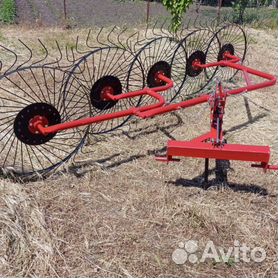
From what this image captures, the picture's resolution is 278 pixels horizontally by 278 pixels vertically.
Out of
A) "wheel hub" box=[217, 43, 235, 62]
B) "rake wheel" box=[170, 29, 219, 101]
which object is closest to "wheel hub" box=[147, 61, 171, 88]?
"rake wheel" box=[170, 29, 219, 101]

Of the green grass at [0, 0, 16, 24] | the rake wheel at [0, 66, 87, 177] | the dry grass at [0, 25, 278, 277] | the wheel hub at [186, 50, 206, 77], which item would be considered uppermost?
the green grass at [0, 0, 16, 24]

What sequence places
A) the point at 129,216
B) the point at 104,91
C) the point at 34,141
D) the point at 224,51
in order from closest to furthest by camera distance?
→ the point at 129,216, the point at 34,141, the point at 104,91, the point at 224,51

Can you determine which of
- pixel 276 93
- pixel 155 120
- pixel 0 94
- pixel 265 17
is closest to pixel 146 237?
pixel 155 120

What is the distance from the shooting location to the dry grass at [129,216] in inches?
117

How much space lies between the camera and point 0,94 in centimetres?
562

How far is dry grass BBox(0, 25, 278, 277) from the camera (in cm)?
297

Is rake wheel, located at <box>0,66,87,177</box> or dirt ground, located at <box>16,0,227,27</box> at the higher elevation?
dirt ground, located at <box>16,0,227,27</box>

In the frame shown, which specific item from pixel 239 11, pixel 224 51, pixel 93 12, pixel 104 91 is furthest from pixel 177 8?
pixel 93 12

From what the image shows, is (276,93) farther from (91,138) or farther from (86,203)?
(86,203)

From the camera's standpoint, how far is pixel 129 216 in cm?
348

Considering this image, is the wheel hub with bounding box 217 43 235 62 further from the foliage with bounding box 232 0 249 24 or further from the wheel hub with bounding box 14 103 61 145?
the foliage with bounding box 232 0 249 24

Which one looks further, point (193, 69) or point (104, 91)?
point (193, 69)

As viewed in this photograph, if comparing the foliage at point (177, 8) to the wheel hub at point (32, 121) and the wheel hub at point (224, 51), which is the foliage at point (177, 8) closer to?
the wheel hub at point (224, 51)

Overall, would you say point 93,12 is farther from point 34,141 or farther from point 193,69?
point 34,141
